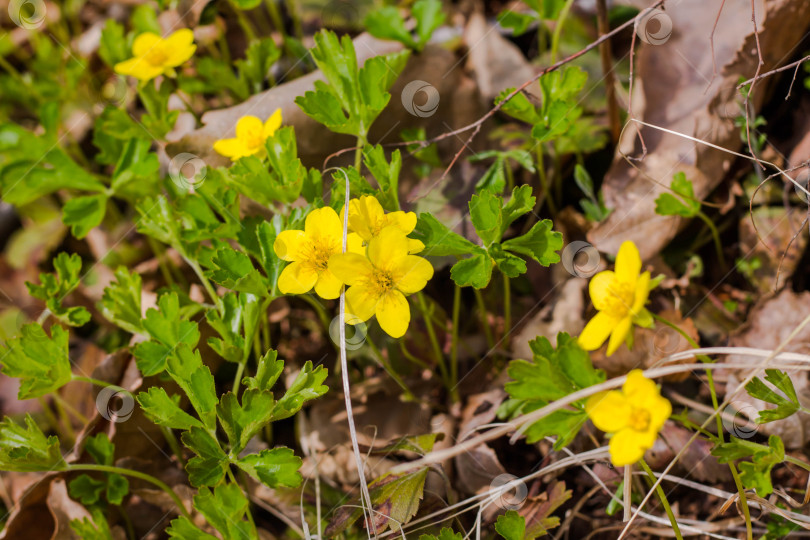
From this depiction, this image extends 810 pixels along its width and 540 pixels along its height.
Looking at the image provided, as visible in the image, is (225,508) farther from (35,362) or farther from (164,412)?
(35,362)

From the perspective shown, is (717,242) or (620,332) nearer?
(620,332)

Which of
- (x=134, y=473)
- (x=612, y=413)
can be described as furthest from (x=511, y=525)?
(x=134, y=473)

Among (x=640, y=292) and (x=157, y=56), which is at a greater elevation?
(x=157, y=56)

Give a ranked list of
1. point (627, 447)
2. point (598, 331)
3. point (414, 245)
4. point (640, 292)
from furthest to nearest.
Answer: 1. point (414, 245)
2. point (598, 331)
3. point (640, 292)
4. point (627, 447)

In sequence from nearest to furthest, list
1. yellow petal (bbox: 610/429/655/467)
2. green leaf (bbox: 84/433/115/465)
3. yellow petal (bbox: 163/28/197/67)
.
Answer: yellow petal (bbox: 610/429/655/467), green leaf (bbox: 84/433/115/465), yellow petal (bbox: 163/28/197/67)

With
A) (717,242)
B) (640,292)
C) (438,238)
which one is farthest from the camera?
(717,242)

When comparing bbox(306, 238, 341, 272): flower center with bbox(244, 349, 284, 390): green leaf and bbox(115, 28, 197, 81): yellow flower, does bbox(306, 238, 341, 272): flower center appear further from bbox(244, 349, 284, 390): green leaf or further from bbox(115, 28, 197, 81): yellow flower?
bbox(115, 28, 197, 81): yellow flower

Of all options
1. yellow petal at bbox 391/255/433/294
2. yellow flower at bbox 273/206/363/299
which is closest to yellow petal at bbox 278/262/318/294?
yellow flower at bbox 273/206/363/299

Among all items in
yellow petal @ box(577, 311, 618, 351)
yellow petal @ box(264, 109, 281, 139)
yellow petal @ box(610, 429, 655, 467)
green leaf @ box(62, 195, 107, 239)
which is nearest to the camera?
yellow petal @ box(610, 429, 655, 467)
